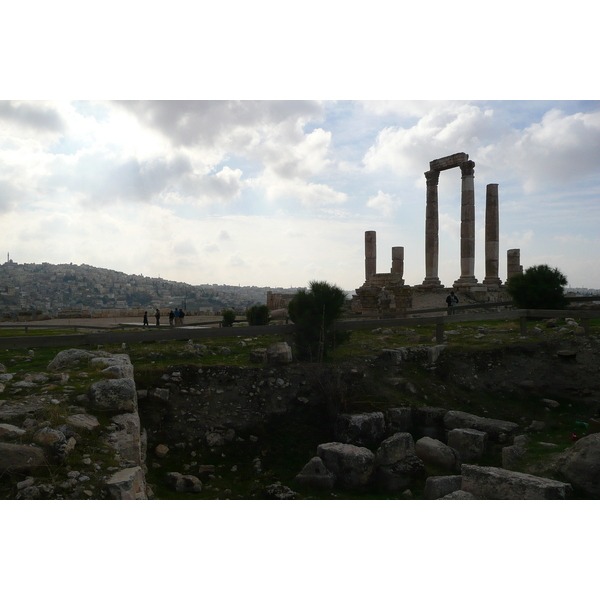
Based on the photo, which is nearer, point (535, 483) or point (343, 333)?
point (535, 483)

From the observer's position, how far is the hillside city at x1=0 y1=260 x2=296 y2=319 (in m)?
39.2

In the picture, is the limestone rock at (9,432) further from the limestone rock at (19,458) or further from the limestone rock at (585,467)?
the limestone rock at (585,467)

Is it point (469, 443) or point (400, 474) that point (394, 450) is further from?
point (469, 443)

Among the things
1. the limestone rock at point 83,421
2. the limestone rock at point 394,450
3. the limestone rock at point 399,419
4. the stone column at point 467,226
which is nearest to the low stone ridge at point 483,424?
the limestone rock at point 399,419

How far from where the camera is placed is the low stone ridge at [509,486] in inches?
193

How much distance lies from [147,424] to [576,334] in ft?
34.7

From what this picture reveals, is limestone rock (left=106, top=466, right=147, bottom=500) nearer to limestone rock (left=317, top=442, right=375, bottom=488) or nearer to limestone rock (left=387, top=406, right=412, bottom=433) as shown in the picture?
limestone rock (left=317, top=442, right=375, bottom=488)

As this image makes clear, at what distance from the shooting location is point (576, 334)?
11.4m

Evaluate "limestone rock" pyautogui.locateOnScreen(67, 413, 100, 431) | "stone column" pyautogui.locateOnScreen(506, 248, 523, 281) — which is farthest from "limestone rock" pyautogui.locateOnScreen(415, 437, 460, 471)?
"stone column" pyautogui.locateOnScreen(506, 248, 523, 281)

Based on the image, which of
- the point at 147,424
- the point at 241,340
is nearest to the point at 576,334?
the point at 241,340

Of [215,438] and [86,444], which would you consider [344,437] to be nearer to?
[215,438]

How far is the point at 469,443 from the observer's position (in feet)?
24.0

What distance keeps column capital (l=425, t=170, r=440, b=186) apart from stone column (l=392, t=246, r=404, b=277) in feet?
15.2

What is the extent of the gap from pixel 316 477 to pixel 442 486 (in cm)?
170
